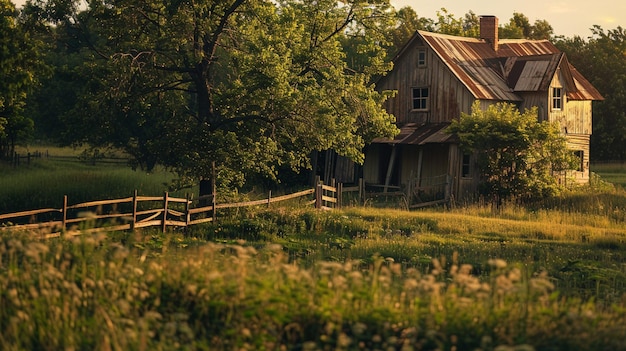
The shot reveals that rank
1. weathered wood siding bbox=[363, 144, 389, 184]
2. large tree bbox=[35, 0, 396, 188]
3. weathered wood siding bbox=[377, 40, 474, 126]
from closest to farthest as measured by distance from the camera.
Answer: large tree bbox=[35, 0, 396, 188] < weathered wood siding bbox=[377, 40, 474, 126] < weathered wood siding bbox=[363, 144, 389, 184]

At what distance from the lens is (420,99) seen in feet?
153

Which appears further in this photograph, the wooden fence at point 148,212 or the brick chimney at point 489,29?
the brick chimney at point 489,29

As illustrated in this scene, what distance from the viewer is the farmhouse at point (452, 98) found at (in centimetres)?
4444

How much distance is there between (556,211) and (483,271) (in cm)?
1526

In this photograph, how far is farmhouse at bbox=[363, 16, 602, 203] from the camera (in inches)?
1750

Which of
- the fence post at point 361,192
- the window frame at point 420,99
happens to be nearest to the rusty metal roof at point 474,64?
the window frame at point 420,99

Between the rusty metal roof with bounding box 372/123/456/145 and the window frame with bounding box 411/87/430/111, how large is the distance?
0.88m

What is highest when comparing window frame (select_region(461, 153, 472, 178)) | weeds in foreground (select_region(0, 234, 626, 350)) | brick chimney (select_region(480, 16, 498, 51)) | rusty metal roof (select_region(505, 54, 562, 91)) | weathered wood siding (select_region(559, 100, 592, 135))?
brick chimney (select_region(480, 16, 498, 51))

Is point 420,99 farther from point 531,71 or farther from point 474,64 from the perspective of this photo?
point 531,71

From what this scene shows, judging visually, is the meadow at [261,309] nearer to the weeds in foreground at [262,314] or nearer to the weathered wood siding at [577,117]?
the weeds in foreground at [262,314]

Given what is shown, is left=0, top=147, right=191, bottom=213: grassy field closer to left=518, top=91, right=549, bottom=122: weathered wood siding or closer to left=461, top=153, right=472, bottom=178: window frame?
left=461, top=153, right=472, bottom=178: window frame

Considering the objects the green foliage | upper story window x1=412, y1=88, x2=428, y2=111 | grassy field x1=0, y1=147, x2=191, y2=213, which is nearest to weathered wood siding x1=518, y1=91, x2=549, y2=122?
upper story window x1=412, y1=88, x2=428, y2=111

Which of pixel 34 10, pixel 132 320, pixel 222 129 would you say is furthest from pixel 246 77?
pixel 132 320

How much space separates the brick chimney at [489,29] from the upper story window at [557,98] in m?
4.73
